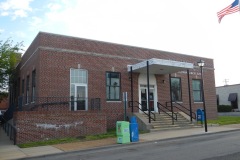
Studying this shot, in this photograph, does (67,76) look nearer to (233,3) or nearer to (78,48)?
(78,48)

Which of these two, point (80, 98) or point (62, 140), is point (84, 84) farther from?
point (62, 140)

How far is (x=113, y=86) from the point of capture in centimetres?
2150

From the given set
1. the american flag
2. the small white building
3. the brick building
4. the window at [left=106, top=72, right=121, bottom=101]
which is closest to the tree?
the brick building

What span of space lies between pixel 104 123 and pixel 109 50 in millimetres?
6839

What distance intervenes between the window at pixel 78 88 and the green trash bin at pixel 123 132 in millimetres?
6163

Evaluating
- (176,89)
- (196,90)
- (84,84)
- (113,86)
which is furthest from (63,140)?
(196,90)

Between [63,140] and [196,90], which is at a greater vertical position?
[196,90]

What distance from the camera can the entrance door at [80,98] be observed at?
19322 mm

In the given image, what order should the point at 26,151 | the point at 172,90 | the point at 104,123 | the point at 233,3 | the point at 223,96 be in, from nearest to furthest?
the point at 26,151 < the point at 233,3 < the point at 104,123 < the point at 172,90 < the point at 223,96

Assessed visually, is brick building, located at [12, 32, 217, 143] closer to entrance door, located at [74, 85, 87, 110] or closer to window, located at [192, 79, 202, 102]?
entrance door, located at [74, 85, 87, 110]

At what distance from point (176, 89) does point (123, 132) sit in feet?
43.1

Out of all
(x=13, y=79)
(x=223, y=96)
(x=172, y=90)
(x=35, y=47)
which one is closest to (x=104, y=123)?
(x=35, y=47)

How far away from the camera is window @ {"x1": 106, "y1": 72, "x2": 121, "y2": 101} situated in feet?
69.7

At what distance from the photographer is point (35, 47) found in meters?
20.1
